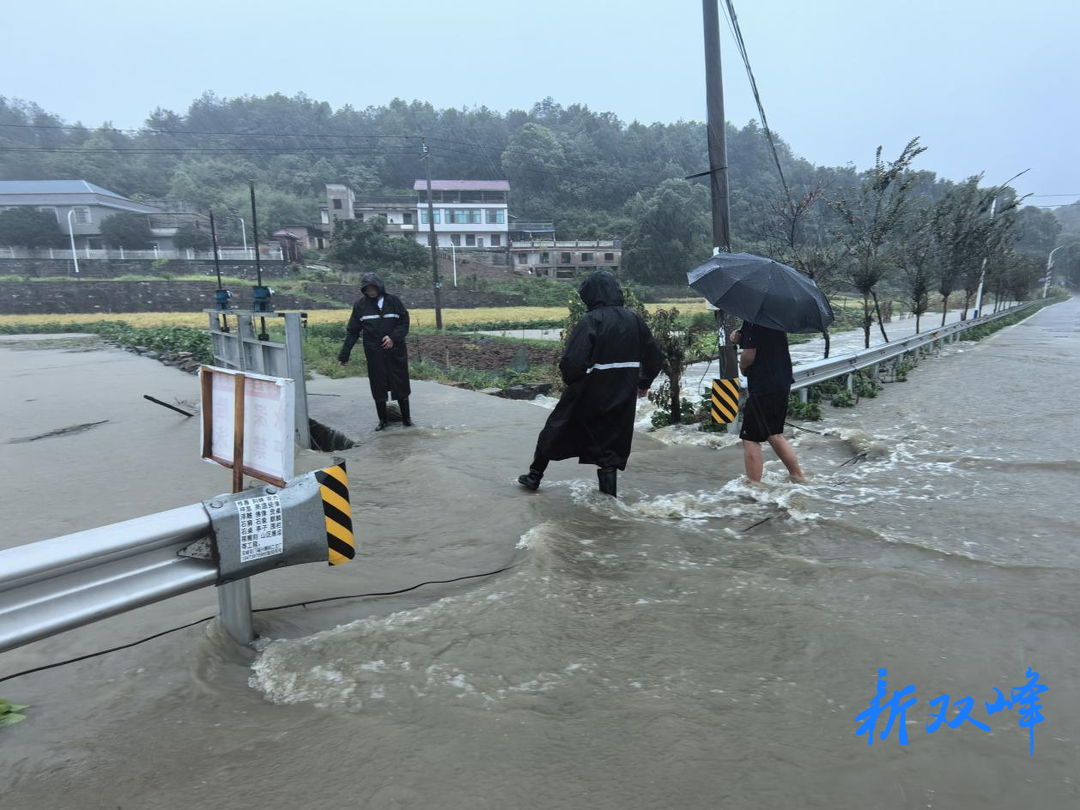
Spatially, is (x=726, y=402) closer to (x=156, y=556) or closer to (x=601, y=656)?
(x=601, y=656)

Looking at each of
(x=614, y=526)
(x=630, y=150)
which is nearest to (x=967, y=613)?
(x=614, y=526)

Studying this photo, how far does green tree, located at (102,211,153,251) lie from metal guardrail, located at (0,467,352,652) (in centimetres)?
7106

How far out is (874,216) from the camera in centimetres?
1504

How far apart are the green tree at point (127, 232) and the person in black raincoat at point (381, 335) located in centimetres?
6567

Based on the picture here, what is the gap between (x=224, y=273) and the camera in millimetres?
55344

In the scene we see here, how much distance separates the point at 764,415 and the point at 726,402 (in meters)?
1.94

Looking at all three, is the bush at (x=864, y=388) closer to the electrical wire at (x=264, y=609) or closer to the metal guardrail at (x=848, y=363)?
the metal guardrail at (x=848, y=363)

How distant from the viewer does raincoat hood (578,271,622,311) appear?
17.9 ft

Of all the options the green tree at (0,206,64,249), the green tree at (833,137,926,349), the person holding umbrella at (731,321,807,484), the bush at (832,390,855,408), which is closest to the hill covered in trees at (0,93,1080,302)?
the green tree at (0,206,64,249)

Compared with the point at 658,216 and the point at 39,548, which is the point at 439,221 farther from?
the point at 39,548

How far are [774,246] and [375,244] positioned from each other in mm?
50493

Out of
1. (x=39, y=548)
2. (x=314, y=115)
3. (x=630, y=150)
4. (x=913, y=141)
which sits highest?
(x=314, y=115)

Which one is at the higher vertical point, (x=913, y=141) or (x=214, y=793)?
(x=913, y=141)

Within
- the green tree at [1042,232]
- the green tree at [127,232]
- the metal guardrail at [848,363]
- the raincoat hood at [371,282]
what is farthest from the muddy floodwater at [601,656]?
the green tree at [1042,232]
